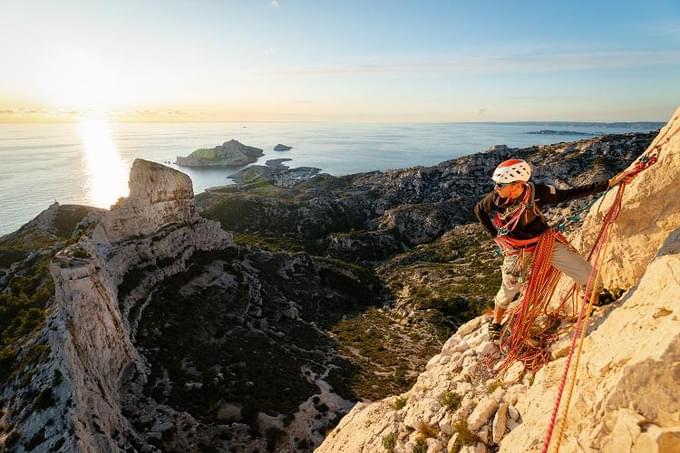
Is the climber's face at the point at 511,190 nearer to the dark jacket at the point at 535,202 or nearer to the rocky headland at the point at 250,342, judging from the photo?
the dark jacket at the point at 535,202

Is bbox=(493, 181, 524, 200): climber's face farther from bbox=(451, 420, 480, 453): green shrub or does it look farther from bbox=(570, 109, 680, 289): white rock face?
bbox=(451, 420, 480, 453): green shrub

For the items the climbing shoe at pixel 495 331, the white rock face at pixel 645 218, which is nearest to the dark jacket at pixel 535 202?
the white rock face at pixel 645 218

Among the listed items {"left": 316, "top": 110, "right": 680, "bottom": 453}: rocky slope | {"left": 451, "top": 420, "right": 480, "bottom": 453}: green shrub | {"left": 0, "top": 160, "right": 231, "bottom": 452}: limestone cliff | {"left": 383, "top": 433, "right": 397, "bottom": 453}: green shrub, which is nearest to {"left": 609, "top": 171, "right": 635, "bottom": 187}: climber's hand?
{"left": 316, "top": 110, "right": 680, "bottom": 453}: rocky slope

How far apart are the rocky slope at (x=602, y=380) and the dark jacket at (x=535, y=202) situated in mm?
1457

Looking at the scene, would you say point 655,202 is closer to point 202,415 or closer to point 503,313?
point 503,313

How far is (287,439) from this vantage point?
24.6m

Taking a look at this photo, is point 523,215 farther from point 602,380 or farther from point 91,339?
point 91,339

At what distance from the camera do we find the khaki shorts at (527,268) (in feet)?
26.5

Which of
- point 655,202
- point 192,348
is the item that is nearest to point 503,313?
point 655,202

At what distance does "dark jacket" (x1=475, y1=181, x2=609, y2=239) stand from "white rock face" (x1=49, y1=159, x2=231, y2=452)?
58.2ft

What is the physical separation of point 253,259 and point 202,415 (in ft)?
126

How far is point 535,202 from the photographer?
8.07m

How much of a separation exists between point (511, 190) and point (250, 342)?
34267 millimetres

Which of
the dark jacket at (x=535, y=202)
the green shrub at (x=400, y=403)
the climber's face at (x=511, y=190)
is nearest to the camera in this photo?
the dark jacket at (x=535, y=202)
